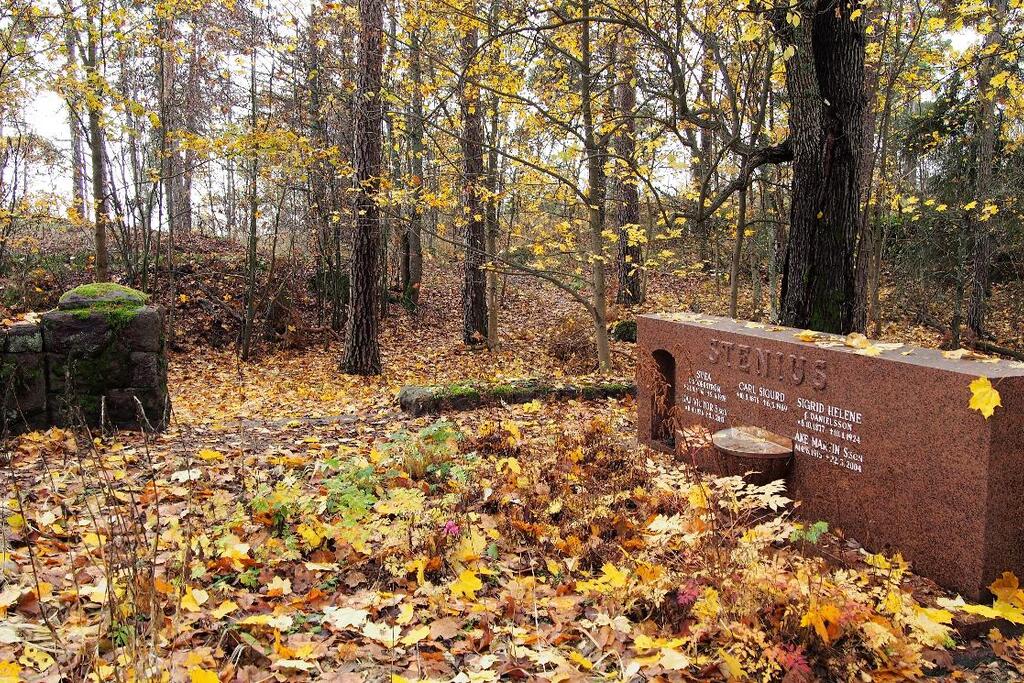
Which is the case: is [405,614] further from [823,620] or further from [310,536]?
[823,620]

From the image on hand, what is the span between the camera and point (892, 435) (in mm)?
4152

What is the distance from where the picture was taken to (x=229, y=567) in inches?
135

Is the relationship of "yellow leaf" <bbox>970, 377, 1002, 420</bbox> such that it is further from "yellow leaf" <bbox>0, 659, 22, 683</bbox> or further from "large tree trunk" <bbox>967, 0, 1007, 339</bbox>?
"large tree trunk" <bbox>967, 0, 1007, 339</bbox>

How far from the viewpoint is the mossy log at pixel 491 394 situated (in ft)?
26.1

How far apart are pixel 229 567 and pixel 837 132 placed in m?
6.69

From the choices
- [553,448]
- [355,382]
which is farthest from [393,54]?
[553,448]

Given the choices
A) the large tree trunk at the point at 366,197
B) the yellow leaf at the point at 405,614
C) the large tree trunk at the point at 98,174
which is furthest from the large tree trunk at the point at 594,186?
the large tree trunk at the point at 98,174

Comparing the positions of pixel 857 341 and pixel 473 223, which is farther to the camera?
pixel 473 223

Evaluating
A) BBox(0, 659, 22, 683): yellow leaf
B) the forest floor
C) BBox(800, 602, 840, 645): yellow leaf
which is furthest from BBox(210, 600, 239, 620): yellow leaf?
BBox(800, 602, 840, 645): yellow leaf

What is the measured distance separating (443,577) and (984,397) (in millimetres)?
3172

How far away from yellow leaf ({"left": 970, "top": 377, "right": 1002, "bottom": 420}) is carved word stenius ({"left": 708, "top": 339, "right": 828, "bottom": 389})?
1.11 m

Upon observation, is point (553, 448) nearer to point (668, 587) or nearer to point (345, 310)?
point (668, 587)

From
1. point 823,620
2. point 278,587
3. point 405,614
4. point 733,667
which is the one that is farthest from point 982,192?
point 278,587

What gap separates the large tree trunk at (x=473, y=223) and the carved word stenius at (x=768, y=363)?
5.79 metres
